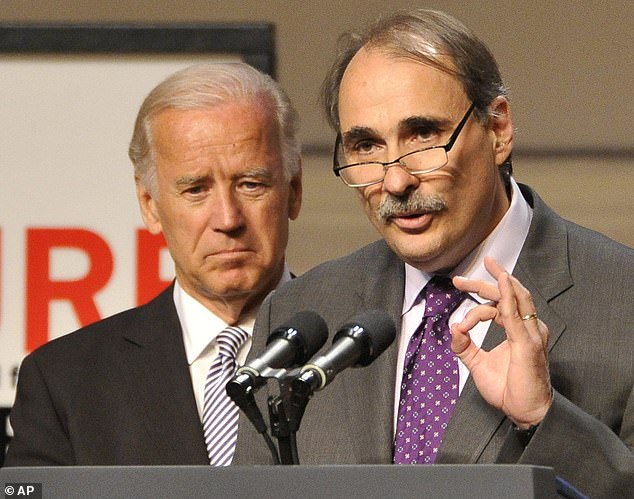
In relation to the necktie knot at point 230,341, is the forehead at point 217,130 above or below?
above

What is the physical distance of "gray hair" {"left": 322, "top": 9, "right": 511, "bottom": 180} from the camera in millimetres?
2316

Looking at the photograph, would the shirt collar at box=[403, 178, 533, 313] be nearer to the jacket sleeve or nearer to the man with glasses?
the man with glasses

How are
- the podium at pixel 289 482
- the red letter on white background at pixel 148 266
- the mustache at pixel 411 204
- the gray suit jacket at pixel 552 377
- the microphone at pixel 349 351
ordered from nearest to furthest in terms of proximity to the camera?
the podium at pixel 289 482, the microphone at pixel 349 351, the gray suit jacket at pixel 552 377, the mustache at pixel 411 204, the red letter on white background at pixel 148 266

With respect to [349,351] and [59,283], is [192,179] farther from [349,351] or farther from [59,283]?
[349,351]

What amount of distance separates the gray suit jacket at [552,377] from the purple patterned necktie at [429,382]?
0.03 m

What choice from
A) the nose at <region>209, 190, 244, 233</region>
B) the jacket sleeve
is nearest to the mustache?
the nose at <region>209, 190, 244, 233</region>

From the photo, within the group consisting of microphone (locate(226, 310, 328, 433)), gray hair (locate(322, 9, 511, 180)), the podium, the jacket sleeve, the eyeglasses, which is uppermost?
gray hair (locate(322, 9, 511, 180))

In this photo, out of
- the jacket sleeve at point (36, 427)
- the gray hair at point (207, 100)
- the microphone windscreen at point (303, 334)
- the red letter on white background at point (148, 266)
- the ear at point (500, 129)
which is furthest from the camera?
the red letter on white background at point (148, 266)

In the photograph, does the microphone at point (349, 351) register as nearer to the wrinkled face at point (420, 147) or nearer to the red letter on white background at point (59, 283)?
the wrinkled face at point (420, 147)

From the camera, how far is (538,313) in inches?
87.4

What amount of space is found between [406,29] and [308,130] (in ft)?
6.45

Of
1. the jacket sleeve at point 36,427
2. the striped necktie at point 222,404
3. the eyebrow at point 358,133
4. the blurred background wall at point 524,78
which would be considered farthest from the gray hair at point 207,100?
the blurred background wall at point 524,78

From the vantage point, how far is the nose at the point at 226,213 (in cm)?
300

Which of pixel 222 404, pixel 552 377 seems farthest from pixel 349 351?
pixel 222 404
